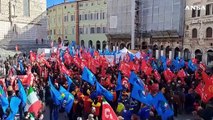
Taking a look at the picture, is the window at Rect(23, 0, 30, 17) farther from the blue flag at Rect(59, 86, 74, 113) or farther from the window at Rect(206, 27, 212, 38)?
the blue flag at Rect(59, 86, 74, 113)

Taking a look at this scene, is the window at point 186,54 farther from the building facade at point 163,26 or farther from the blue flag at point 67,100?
the blue flag at point 67,100

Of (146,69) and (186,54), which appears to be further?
(186,54)

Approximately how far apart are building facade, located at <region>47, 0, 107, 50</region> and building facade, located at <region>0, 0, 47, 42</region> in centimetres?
848

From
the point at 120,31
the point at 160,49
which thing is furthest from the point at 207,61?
the point at 120,31

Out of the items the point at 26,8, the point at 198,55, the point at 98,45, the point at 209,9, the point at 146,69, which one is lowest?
the point at 198,55

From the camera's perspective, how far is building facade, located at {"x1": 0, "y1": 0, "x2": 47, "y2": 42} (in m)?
44.7

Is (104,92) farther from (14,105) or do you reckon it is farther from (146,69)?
(146,69)

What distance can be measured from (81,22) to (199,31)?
28367 millimetres

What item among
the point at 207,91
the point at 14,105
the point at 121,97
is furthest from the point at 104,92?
the point at 207,91

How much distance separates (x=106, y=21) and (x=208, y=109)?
146 ft

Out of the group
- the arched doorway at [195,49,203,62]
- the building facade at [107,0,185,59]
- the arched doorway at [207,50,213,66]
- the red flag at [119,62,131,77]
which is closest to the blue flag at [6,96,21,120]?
the red flag at [119,62,131,77]

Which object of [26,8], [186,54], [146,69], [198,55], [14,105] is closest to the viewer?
[14,105]

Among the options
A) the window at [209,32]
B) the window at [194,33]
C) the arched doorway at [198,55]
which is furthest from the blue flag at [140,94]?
the window at [194,33]

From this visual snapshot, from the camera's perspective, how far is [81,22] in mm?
58438
